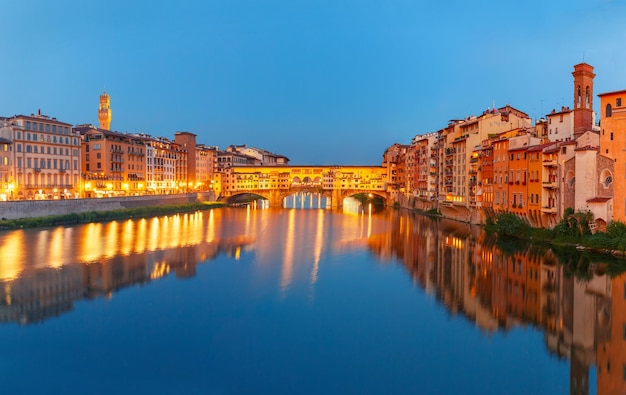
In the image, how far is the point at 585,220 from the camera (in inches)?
776

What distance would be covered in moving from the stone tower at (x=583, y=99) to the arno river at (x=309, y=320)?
6.97 metres

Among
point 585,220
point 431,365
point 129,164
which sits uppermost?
point 129,164

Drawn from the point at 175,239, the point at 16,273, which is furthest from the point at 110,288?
the point at 175,239

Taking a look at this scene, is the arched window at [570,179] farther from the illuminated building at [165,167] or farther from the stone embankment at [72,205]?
the illuminated building at [165,167]

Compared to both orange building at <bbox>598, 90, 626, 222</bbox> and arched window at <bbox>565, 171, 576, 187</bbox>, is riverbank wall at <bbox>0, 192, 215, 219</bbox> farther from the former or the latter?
orange building at <bbox>598, 90, 626, 222</bbox>

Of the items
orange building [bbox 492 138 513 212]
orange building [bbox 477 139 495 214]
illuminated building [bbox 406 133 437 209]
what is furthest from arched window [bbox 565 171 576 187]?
illuminated building [bbox 406 133 437 209]

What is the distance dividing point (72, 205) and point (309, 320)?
82.2ft

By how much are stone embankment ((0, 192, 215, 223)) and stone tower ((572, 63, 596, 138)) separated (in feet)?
90.9

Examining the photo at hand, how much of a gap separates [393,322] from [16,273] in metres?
11.5

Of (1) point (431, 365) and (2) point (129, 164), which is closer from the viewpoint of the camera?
(1) point (431, 365)

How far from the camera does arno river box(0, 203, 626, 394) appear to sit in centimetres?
897

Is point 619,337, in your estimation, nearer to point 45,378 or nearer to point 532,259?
point 532,259

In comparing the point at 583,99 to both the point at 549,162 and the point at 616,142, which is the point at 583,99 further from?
the point at 616,142

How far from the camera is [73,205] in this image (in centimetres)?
3247
